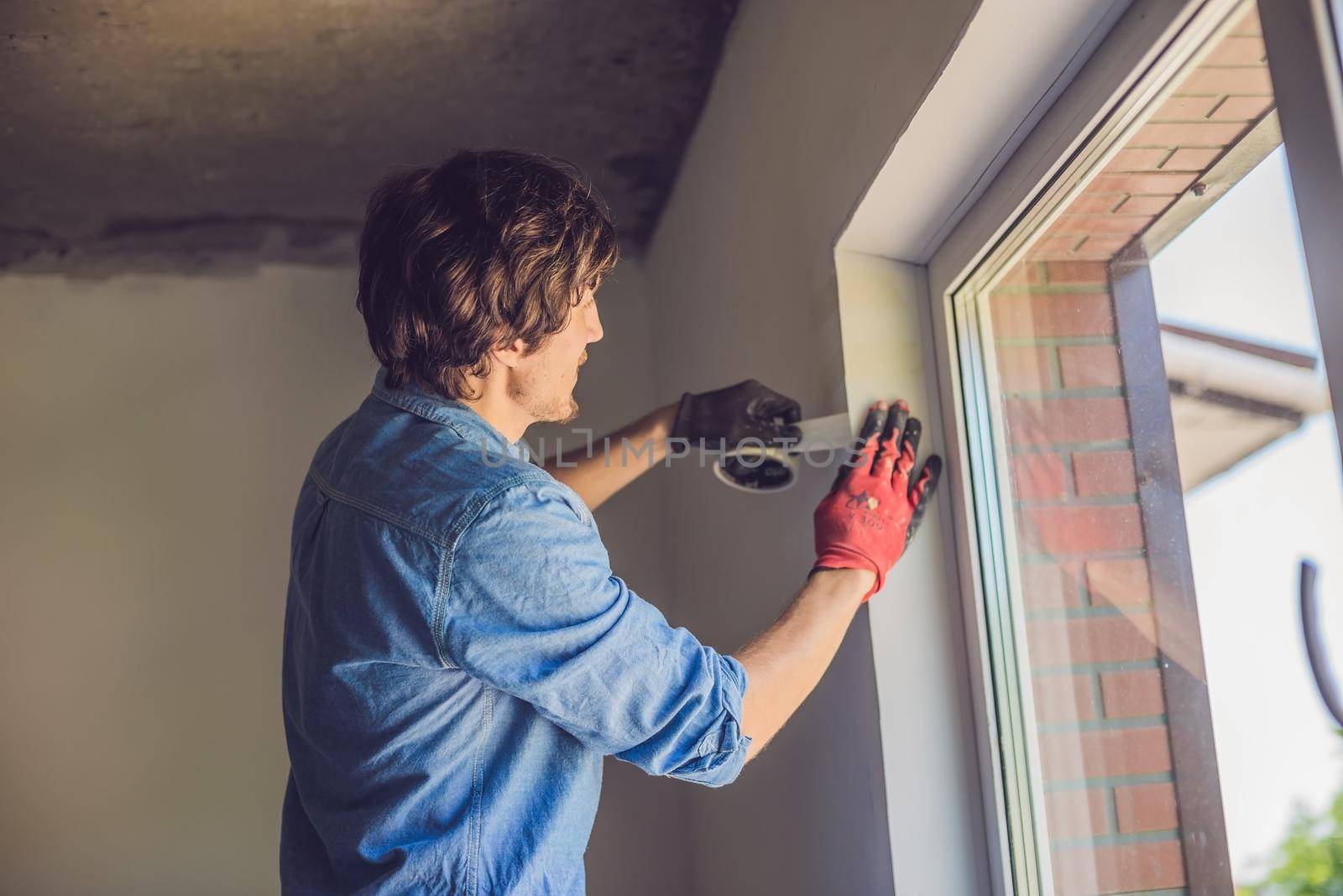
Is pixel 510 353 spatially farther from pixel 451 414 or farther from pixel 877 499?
pixel 877 499

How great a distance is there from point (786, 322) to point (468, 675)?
978 mm

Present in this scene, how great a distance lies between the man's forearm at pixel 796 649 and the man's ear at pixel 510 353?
1.60 ft

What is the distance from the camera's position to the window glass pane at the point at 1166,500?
0.92 m

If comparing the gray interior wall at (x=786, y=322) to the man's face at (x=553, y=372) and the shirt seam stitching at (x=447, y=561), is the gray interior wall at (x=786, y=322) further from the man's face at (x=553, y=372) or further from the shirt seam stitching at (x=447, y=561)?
the shirt seam stitching at (x=447, y=561)

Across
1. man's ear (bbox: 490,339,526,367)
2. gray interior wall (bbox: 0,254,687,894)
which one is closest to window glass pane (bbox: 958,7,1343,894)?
man's ear (bbox: 490,339,526,367)

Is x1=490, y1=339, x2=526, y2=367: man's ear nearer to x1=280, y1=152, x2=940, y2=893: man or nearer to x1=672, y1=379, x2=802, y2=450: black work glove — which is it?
x1=280, y1=152, x2=940, y2=893: man

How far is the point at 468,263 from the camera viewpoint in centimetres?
134

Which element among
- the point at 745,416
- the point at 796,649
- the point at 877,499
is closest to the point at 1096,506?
the point at 877,499

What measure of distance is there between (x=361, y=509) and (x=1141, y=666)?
919 millimetres

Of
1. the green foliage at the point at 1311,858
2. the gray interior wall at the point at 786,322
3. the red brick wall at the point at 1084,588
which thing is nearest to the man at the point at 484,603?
the red brick wall at the point at 1084,588

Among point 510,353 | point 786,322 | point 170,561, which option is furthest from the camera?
point 170,561

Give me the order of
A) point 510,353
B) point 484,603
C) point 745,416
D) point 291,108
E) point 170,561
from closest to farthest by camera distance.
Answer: point 484,603 → point 510,353 → point 745,416 → point 291,108 → point 170,561

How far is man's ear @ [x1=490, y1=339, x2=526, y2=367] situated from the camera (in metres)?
1.37

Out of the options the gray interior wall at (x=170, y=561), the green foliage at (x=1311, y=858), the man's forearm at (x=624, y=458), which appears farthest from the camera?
the gray interior wall at (x=170, y=561)
